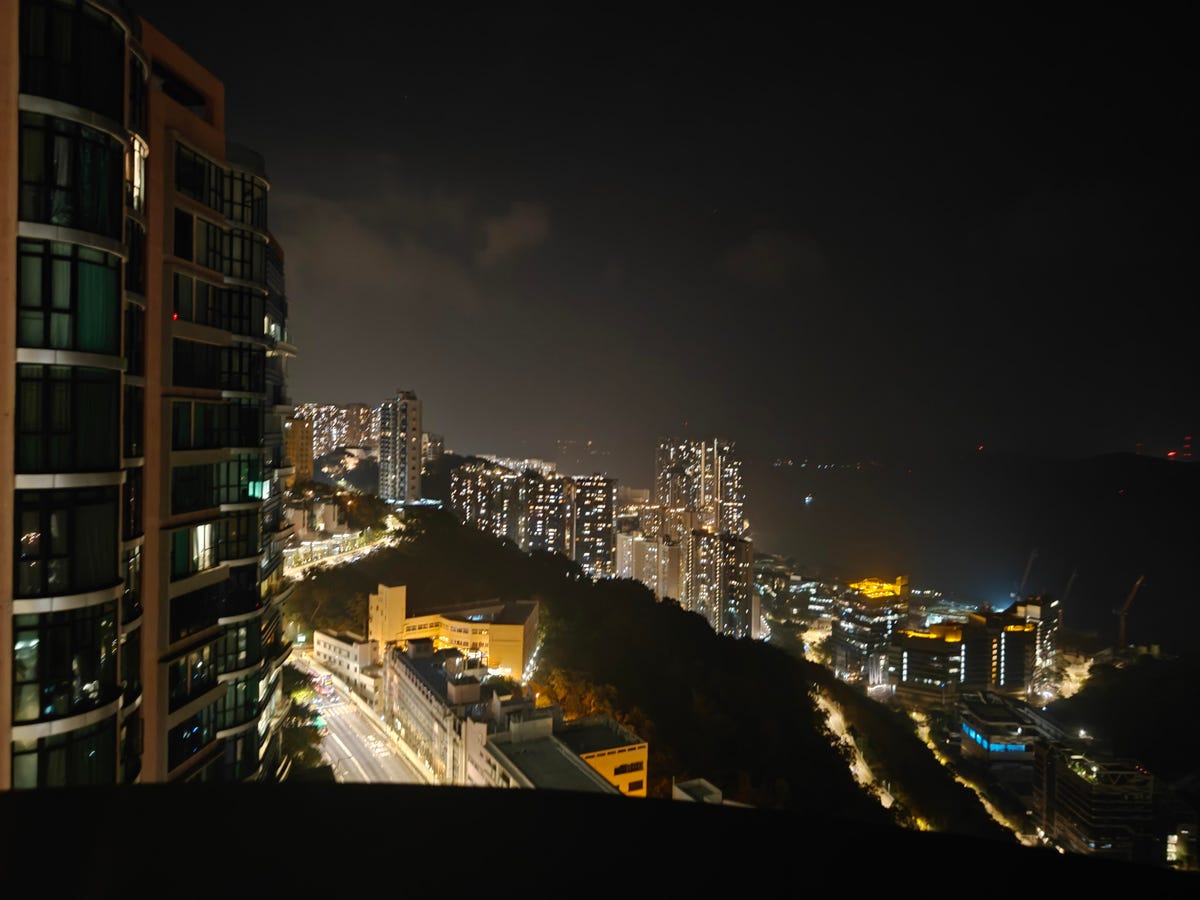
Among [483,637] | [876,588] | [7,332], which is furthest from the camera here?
[876,588]

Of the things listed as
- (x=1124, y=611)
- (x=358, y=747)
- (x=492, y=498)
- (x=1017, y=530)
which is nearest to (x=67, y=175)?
(x=358, y=747)

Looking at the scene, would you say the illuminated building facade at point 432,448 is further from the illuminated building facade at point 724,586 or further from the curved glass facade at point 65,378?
the curved glass facade at point 65,378

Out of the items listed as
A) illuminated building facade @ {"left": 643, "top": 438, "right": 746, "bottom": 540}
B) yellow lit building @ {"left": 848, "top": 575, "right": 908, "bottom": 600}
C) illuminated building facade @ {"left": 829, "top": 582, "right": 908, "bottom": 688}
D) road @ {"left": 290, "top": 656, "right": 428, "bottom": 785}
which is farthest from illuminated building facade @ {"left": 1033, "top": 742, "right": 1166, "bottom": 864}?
illuminated building facade @ {"left": 643, "top": 438, "right": 746, "bottom": 540}

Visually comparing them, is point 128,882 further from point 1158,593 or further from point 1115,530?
point 1115,530

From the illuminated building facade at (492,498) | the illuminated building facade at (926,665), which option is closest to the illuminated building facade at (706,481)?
the illuminated building facade at (492,498)

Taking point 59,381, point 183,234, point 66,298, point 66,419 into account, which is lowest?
point 66,419

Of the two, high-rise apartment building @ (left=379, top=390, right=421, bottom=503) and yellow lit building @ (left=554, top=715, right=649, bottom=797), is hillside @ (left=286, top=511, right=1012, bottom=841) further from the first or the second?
high-rise apartment building @ (left=379, top=390, right=421, bottom=503)

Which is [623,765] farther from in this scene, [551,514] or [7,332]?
[551,514]
